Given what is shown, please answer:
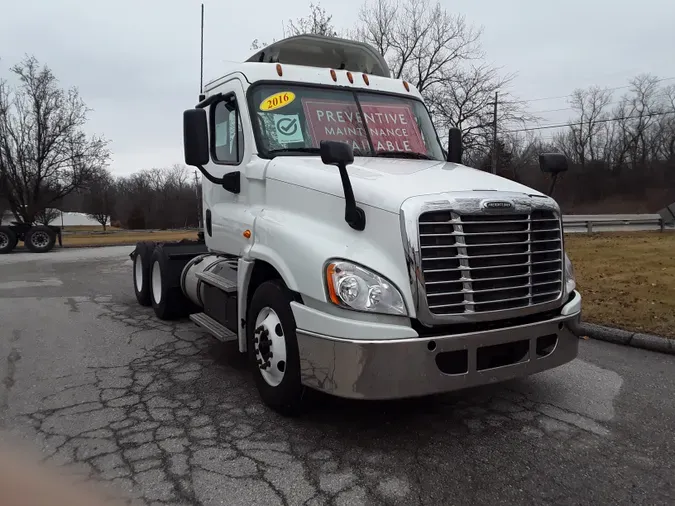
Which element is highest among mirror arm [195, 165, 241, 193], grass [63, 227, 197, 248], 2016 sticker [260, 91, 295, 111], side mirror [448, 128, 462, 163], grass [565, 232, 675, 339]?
2016 sticker [260, 91, 295, 111]

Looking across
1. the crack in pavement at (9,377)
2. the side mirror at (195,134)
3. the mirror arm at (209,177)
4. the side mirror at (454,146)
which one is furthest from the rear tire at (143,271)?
the side mirror at (454,146)

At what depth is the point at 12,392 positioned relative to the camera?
441 centimetres

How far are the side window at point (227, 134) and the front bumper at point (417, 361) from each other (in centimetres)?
206

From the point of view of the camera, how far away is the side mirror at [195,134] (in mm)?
4352

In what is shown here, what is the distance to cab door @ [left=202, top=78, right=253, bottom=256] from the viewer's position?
4.54 m

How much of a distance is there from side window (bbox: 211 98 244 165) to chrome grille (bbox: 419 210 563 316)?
2179 mm

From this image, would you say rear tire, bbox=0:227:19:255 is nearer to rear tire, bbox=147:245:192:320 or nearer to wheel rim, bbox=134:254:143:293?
wheel rim, bbox=134:254:143:293

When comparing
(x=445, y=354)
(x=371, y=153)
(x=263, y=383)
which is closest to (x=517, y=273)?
(x=445, y=354)

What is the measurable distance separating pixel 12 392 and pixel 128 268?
401 inches

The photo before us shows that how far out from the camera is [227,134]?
493 centimetres

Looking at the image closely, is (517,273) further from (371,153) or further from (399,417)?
(371,153)

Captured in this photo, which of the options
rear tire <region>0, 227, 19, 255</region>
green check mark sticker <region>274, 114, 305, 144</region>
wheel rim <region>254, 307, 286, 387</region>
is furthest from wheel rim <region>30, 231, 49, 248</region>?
wheel rim <region>254, 307, 286, 387</region>

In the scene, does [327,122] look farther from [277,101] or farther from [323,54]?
[323,54]

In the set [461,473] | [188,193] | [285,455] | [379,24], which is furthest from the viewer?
[188,193]
